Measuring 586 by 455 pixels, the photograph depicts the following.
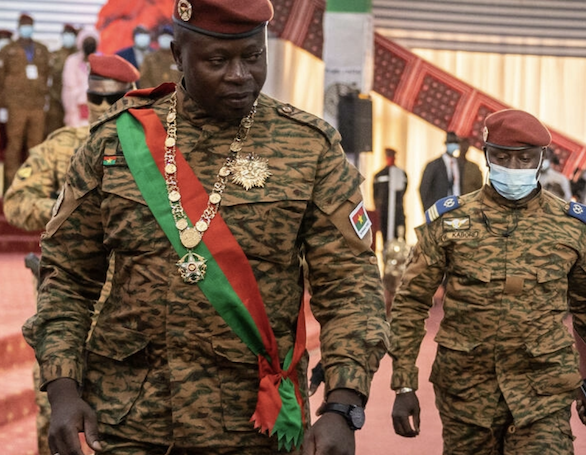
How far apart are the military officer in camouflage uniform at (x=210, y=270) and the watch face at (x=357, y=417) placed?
0.05 metres

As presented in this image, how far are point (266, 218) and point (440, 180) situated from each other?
39.1ft

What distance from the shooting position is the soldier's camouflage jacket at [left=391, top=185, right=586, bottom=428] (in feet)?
16.2

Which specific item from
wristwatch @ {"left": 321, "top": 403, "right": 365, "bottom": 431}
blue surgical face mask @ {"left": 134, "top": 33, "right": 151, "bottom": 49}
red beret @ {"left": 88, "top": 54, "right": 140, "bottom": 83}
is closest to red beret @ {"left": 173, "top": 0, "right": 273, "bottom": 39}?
wristwatch @ {"left": 321, "top": 403, "right": 365, "bottom": 431}

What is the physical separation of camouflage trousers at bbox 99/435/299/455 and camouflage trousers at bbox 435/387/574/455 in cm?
211

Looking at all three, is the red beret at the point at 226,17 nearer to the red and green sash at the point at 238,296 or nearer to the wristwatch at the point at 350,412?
the red and green sash at the point at 238,296

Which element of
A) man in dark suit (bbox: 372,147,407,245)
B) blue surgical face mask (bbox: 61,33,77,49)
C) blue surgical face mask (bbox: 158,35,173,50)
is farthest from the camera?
man in dark suit (bbox: 372,147,407,245)

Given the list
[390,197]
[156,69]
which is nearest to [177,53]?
[156,69]

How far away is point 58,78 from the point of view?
585 inches

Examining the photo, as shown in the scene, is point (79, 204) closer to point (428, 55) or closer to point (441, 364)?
point (441, 364)

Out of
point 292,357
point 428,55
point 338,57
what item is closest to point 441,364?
point 292,357

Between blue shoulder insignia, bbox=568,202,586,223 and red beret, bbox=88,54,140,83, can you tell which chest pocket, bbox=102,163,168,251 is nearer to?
blue shoulder insignia, bbox=568,202,586,223

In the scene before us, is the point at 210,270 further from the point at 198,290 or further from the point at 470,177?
the point at 470,177

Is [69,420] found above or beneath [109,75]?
beneath

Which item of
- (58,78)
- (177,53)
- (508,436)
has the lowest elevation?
(508,436)
